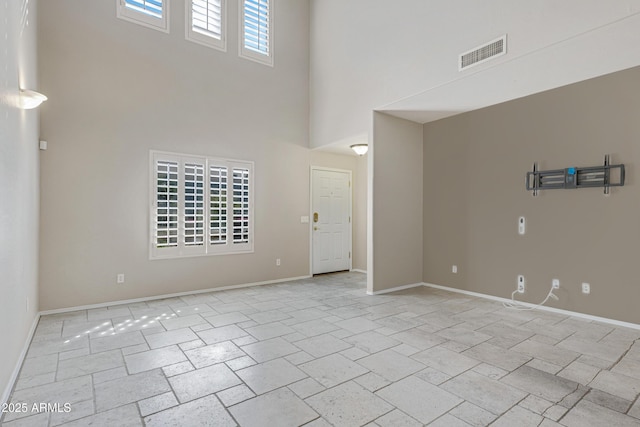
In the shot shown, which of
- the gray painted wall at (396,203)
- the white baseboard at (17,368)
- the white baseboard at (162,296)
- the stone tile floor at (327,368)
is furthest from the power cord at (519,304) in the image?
the white baseboard at (17,368)

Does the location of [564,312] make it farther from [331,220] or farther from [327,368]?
[331,220]

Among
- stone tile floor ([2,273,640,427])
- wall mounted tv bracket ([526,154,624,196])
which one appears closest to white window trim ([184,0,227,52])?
stone tile floor ([2,273,640,427])

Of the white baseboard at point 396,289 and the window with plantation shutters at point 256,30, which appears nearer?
the white baseboard at point 396,289

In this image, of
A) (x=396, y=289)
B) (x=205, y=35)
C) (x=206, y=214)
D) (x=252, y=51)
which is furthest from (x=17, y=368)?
(x=252, y=51)

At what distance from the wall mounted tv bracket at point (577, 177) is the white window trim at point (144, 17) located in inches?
216

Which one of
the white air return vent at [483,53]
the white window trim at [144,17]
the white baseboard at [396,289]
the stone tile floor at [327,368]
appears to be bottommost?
the stone tile floor at [327,368]

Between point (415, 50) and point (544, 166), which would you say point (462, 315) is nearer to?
point (544, 166)

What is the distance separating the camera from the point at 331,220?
662 centimetres

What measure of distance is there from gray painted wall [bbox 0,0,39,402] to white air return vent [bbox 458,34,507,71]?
394 centimetres

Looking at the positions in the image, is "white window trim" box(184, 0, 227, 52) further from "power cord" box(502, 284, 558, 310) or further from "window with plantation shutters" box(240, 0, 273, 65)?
"power cord" box(502, 284, 558, 310)

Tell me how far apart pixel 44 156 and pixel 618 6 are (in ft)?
19.2

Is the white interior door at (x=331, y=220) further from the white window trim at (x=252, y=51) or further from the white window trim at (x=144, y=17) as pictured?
the white window trim at (x=144, y=17)

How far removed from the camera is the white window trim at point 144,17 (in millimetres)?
4414

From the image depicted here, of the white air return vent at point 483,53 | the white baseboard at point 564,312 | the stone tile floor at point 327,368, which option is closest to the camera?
the stone tile floor at point 327,368
